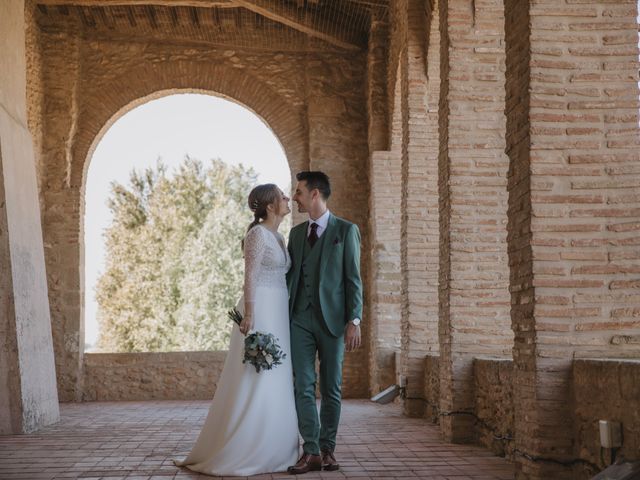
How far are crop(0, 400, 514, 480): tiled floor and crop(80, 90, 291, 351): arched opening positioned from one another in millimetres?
15647

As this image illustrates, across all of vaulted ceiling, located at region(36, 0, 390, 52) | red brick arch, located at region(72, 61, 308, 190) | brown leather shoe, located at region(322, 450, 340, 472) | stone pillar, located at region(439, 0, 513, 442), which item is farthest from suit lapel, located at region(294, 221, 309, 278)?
red brick arch, located at region(72, 61, 308, 190)

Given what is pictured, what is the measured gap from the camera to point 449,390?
6598 mm

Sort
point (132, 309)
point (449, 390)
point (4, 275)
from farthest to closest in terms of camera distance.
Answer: point (132, 309) → point (4, 275) → point (449, 390)

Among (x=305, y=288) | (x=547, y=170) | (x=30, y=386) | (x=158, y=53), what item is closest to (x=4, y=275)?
(x=30, y=386)

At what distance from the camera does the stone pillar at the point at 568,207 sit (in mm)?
4242

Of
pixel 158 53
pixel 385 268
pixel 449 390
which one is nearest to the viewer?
pixel 449 390

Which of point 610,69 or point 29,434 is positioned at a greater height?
point 610,69

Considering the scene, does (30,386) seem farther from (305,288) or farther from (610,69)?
(610,69)

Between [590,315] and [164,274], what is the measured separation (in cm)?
2022

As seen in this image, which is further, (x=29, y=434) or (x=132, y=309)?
(x=132, y=309)

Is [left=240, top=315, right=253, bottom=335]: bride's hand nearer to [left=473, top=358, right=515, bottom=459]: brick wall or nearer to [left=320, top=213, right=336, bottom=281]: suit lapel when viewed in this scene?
[left=320, top=213, right=336, bottom=281]: suit lapel

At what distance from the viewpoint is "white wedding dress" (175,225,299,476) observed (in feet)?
15.4

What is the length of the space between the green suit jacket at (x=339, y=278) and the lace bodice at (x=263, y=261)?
116mm

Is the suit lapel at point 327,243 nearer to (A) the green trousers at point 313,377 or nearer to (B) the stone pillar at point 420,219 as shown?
(A) the green trousers at point 313,377
